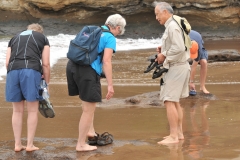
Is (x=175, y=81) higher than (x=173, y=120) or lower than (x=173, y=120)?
higher

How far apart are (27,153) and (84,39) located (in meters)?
1.23

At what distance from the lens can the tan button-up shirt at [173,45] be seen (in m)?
4.99

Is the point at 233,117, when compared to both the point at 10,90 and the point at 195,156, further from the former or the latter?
the point at 10,90

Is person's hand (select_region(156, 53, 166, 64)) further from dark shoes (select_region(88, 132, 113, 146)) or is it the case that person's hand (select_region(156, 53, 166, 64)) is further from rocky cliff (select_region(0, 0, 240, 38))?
rocky cliff (select_region(0, 0, 240, 38))

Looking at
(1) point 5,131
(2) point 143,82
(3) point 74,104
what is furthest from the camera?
(2) point 143,82

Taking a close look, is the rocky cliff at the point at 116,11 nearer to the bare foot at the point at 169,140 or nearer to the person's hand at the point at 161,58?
the person's hand at the point at 161,58

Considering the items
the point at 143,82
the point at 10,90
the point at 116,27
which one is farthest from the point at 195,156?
the point at 143,82

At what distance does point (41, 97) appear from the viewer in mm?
4746

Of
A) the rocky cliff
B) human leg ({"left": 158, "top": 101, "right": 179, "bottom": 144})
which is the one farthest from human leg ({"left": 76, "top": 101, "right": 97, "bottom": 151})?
the rocky cliff

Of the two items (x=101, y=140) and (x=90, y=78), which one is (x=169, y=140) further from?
(x=90, y=78)

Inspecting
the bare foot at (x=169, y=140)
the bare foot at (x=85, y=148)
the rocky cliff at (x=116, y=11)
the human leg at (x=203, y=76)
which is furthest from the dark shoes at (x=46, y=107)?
the rocky cliff at (x=116, y=11)

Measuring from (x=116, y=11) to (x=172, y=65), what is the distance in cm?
2038

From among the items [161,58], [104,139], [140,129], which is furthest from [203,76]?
[104,139]

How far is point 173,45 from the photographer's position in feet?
16.4
